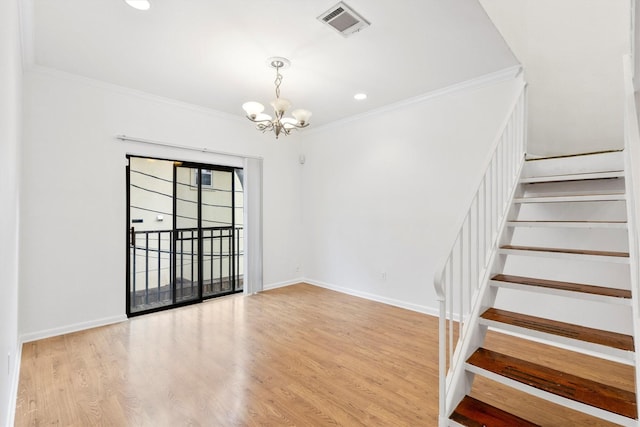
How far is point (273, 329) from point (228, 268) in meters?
2.05

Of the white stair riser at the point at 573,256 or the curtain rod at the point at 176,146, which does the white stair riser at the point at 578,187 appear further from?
the curtain rod at the point at 176,146

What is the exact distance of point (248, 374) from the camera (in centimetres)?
246

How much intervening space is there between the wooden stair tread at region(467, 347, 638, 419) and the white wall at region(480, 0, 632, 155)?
2340 mm

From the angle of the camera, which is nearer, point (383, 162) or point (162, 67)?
point (162, 67)

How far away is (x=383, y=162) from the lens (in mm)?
4309

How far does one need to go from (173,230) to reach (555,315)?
15.2 feet

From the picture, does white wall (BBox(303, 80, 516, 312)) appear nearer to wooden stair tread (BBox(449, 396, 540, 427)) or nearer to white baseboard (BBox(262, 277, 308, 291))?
white baseboard (BBox(262, 277, 308, 291))

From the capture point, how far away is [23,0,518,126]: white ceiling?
2.23m

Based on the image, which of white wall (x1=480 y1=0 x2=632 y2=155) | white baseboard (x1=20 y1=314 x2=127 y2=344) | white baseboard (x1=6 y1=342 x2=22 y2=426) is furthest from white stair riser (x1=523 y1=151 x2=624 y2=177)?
white baseboard (x1=20 y1=314 x2=127 y2=344)

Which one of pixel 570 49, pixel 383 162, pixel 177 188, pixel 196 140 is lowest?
pixel 177 188

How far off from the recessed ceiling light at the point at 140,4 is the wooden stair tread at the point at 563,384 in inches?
125

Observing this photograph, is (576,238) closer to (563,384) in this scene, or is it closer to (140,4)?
(563,384)

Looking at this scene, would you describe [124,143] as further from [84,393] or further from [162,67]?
[84,393]

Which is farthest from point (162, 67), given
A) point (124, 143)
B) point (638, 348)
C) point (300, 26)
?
point (638, 348)
